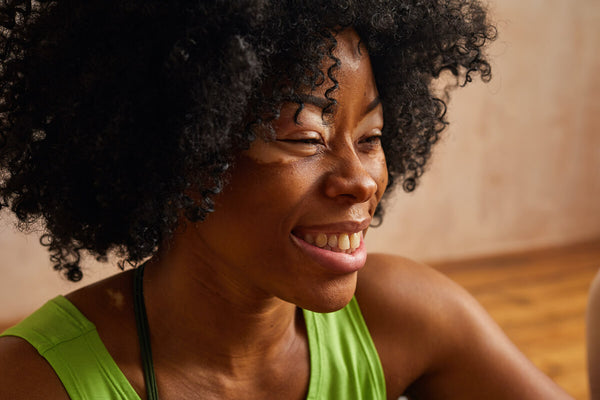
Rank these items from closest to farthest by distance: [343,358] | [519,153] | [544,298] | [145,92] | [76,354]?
[145,92] → [76,354] → [343,358] → [544,298] → [519,153]

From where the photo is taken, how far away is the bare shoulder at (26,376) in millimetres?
988

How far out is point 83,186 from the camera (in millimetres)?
1017

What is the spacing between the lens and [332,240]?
3.30 feet

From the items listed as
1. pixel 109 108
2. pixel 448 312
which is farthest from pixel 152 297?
pixel 448 312

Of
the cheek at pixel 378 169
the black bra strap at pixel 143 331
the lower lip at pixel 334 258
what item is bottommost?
the black bra strap at pixel 143 331

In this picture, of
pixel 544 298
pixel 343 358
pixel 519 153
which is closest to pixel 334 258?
pixel 343 358

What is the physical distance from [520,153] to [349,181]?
308cm

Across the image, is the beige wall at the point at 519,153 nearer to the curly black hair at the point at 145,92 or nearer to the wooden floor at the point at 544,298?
the wooden floor at the point at 544,298

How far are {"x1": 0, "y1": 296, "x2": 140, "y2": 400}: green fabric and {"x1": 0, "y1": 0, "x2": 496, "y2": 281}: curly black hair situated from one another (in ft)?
0.42

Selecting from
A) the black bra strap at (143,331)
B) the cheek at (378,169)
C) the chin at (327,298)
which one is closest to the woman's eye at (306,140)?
the cheek at (378,169)

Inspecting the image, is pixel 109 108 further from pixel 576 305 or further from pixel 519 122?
pixel 519 122

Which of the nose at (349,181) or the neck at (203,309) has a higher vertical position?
the nose at (349,181)

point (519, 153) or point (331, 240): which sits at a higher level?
point (331, 240)

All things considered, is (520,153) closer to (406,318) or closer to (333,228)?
(406,318)
